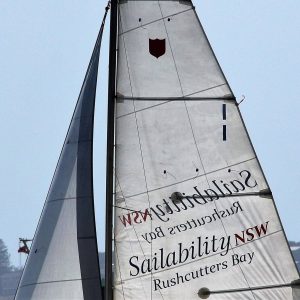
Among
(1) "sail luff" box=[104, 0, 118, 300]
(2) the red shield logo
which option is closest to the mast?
(1) "sail luff" box=[104, 0, 118, 300]

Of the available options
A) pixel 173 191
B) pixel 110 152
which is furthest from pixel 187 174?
pixel 110 152

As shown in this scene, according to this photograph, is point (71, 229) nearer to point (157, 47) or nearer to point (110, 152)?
point (110, 152)

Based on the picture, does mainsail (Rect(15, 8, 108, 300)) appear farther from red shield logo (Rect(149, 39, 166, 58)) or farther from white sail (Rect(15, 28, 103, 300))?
red shield logo (Rect(149, 39, 166, 58))

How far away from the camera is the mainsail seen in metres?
27.5

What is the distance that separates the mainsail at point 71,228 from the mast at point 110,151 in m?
0.71

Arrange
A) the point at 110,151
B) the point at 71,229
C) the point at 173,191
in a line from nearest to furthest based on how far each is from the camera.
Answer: the point at 110,151
the point at 173,191
the point at 71,229

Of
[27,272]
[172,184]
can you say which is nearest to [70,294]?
[27,272]

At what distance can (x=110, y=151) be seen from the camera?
88.7 ft

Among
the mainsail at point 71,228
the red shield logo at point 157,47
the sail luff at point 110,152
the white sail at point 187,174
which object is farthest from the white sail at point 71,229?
the red shield logo at point 157,47

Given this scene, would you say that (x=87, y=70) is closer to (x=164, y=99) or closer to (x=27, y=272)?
(x=164, y=99)

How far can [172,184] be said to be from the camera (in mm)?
27359

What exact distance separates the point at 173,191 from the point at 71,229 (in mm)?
1972

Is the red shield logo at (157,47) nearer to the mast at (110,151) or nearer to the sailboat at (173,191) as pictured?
the sailboat at (173,191)

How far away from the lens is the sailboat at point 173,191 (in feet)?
89.2
